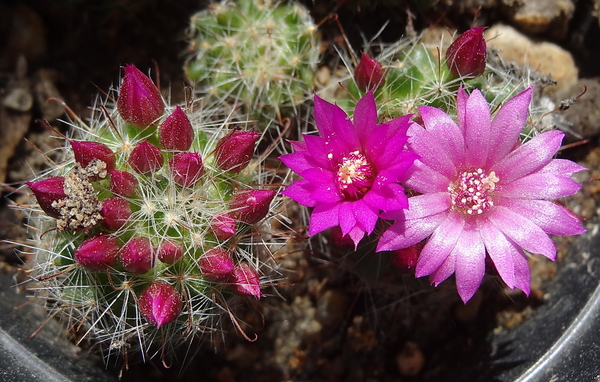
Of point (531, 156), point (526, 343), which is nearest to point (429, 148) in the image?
point (531, 156)

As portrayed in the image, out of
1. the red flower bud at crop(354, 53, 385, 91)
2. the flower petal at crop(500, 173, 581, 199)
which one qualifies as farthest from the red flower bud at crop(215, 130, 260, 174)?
the flower petal at crop(500, 173, 581, 199)

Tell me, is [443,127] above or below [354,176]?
above

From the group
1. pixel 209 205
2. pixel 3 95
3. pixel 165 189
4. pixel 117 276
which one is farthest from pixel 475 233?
pixel 3 95

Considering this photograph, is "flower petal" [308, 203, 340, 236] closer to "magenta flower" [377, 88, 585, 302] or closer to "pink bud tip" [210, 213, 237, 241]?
"magenta flower" [377, 88, 585, 302]

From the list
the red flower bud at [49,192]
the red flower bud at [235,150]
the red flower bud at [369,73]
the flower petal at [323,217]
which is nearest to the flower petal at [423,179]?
the flower petal at [323,217]

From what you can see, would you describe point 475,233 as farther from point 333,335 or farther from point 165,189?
point 333,335

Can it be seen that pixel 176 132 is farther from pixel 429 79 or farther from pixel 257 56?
pixel 429 79
